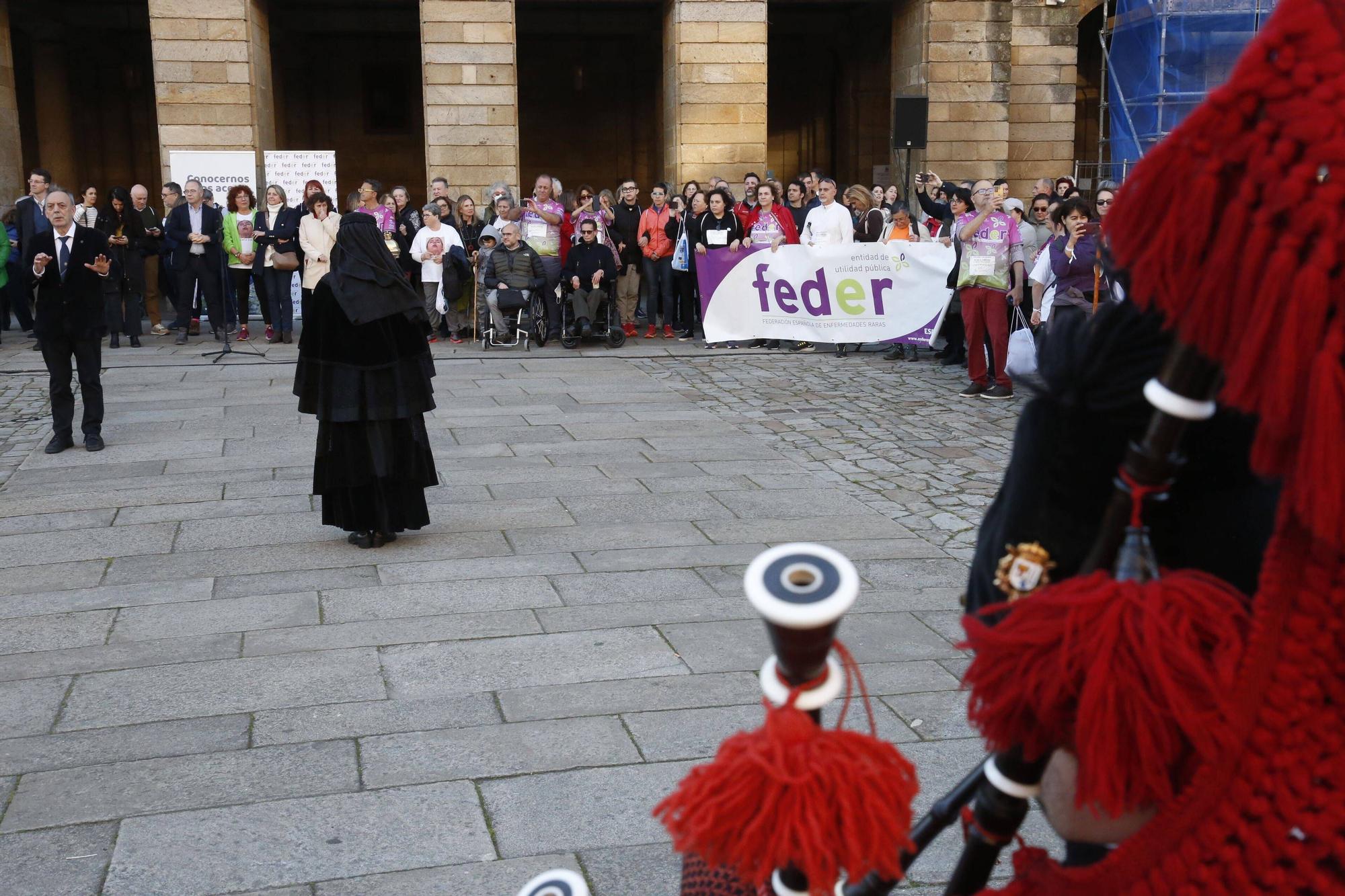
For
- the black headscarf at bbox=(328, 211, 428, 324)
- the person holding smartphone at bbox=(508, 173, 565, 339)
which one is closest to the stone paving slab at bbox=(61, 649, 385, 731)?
the black headscarf at bbox=(328, 211, 428, 324)

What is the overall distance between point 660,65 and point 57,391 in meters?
17.0

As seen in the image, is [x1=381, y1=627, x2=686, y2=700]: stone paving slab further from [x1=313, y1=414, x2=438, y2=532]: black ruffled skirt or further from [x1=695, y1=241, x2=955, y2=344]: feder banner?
[x1=695, y1=241, x2=955, y2=344]: feder banner

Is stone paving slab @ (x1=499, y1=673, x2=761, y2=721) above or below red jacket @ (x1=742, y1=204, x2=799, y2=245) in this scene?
below

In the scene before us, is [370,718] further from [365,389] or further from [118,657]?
[365,389]

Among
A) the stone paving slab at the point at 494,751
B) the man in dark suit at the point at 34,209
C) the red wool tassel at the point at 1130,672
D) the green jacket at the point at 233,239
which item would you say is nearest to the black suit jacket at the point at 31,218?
the man in dark suit at the point at 34,209

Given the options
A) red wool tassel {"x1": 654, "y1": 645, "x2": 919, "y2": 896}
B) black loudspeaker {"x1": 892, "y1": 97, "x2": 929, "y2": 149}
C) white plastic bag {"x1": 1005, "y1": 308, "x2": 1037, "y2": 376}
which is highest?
black loudspeaker {"x1": 892, "y1": 97, "x2": 929, "y2": 149}

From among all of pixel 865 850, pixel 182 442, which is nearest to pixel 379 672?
pixel 865 850

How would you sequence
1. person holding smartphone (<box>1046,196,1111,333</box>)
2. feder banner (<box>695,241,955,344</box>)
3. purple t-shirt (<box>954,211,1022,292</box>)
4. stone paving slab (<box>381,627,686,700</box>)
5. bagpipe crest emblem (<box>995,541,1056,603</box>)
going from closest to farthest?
1. bagpipe crest emblem (<box>995,541,1056,603</box>)
2. stone paving slab (<box>381,627,686,700</box>)
3. person holding smartphone (<box>1046,196,1111,333</box>)
4. purple t-shirt (<box>954,211,1022,292</box>)
5. feder banner (<box>695,241,955,344</box>)

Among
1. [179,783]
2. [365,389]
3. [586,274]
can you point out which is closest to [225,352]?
[586,274]

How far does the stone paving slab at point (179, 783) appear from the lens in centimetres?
Result: 384

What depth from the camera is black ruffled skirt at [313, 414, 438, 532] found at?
22.0 ft

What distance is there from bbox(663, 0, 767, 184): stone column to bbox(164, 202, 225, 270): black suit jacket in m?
7.50

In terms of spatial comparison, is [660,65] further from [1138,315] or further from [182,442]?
[1138,315]

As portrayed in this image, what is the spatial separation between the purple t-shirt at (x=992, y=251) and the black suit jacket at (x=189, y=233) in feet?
28.8
